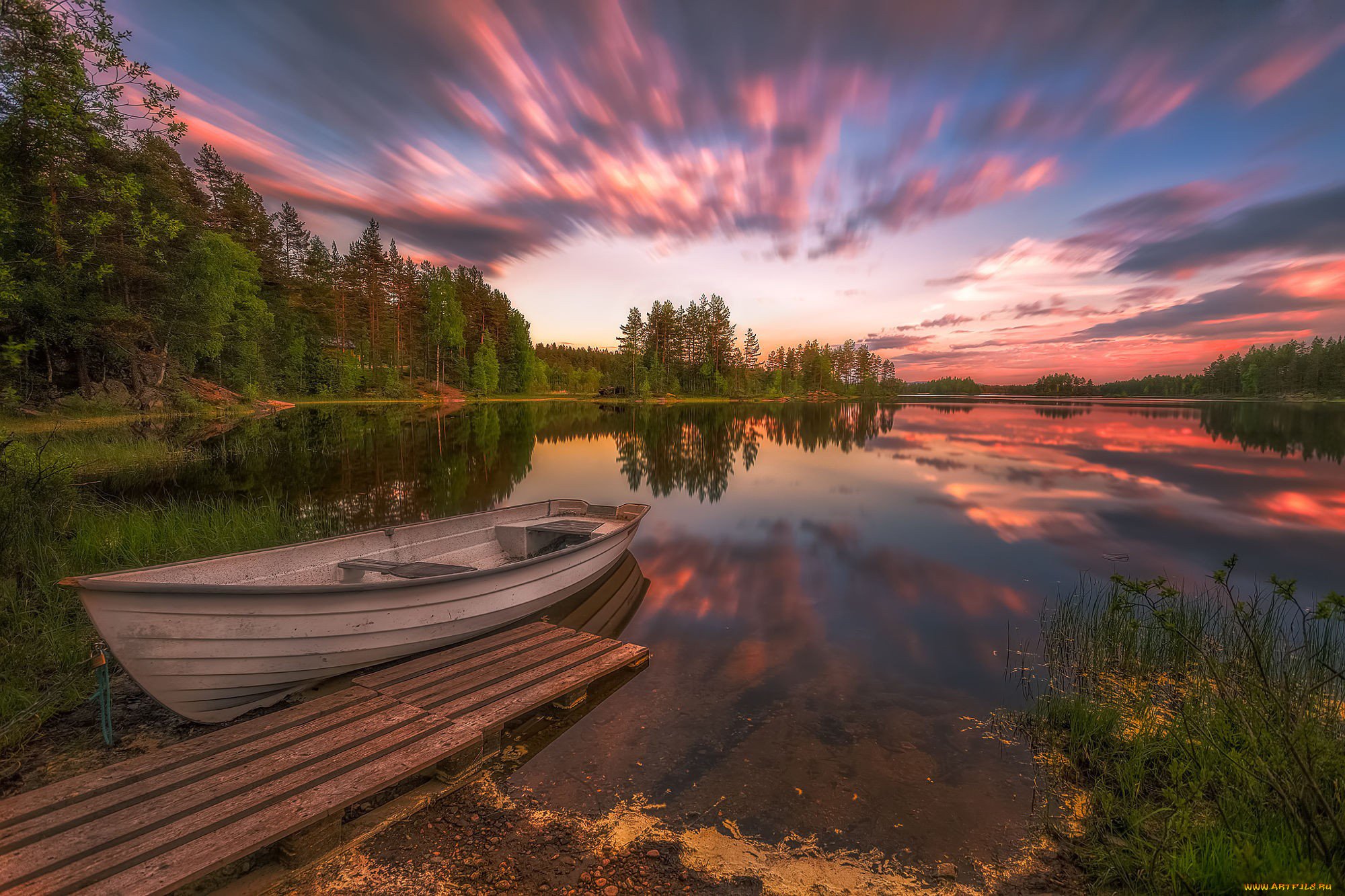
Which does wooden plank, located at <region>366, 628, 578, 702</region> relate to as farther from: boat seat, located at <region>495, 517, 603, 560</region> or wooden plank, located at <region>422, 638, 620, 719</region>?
boat seat, located at <region>495, 517, 603, 560</region>

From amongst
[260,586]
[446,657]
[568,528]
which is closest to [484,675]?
[446,657]

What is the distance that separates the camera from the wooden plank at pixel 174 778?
388cm

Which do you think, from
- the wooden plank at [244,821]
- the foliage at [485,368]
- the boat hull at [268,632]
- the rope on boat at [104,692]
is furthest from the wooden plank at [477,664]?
the foliage at [485,368]

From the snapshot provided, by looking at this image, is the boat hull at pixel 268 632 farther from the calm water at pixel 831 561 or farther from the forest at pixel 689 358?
the forest at pixel 689 358

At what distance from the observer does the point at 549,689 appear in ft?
21.4

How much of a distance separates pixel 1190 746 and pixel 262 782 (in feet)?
28.6

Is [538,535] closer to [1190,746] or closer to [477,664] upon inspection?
[477,664]

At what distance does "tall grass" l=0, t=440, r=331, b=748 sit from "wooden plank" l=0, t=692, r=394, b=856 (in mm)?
2424

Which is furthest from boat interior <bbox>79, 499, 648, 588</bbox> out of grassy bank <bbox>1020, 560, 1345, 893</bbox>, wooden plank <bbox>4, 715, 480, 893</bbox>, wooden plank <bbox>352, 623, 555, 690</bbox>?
grassy bank <bbox>1020, 560, 1345, 893</bbox>

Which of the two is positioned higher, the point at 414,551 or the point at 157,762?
the point at 414,551

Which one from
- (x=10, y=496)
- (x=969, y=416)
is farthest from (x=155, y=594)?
(x=969, y=416)

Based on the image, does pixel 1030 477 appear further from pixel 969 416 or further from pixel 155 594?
pixel 969 416

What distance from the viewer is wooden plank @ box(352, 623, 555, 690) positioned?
22.0ft

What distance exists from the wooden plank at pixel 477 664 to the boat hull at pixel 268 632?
2.52ft
